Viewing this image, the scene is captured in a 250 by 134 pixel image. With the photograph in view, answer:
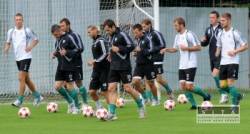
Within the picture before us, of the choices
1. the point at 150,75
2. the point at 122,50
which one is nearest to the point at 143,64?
the point at 150,75

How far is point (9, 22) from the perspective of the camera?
25.6 m

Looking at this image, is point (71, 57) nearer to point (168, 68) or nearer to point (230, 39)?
point (230, 39)

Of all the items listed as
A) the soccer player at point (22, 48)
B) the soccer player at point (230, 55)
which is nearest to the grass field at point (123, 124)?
the soccer player at point (230, 55)

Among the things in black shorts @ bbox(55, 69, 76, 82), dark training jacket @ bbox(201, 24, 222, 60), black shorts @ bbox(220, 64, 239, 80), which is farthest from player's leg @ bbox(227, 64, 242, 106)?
black shorts @ bbox(55, 69, 76, 82)

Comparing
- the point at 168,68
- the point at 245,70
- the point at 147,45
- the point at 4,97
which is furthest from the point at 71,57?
the point at 245,70

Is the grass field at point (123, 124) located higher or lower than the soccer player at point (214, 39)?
lower

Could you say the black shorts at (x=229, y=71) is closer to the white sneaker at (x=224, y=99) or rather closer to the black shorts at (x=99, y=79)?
the black shorts at (x=99, y=79)

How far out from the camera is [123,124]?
16016mm

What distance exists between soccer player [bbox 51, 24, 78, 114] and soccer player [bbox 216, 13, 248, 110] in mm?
3447

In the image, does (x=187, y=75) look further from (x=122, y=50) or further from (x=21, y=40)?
(x=21, y=40)

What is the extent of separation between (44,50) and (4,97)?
2329 millimetres

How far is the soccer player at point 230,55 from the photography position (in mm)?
17828

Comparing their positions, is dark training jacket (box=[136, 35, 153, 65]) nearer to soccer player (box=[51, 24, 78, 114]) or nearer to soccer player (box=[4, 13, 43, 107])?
soccer player (box=[51, 24, 78, 114])

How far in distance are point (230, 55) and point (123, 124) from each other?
11.0ft
